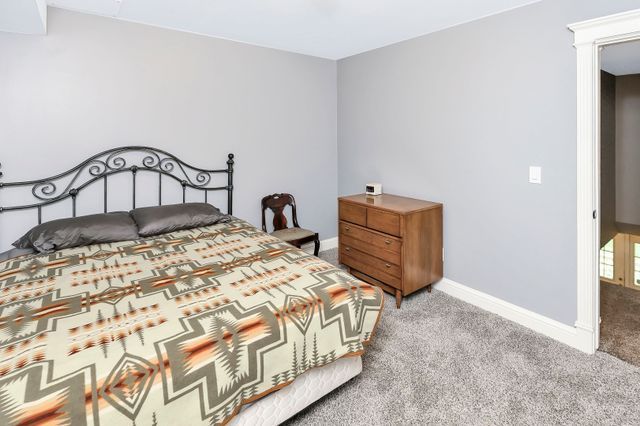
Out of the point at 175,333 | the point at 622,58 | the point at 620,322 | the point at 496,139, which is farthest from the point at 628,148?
the point at 175,333

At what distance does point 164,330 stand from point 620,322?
3.25 metres

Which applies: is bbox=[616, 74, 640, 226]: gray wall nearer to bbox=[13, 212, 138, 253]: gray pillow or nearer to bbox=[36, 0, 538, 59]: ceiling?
bbox=[36, 0, 538, 59]: ceiling

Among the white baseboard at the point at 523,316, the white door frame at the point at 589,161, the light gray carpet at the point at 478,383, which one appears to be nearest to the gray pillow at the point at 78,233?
the light gray carpet at the point at 478,383

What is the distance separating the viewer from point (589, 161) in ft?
7.30

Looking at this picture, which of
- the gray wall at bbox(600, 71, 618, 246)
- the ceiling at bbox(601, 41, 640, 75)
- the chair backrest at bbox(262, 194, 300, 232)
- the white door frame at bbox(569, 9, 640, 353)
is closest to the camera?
the white door frame at bbox(569, 9, 640, 353)

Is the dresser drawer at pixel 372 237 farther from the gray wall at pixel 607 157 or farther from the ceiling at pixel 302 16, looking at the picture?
the gray wall at pixel 607 157

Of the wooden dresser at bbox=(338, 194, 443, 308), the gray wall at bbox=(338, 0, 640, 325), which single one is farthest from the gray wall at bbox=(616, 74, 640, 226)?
the wooden dresser at bbox=(338, 194, 443, 308)

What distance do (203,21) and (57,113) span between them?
1.38 m

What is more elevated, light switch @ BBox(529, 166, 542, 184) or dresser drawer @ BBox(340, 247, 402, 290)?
light switch @ BBox(529, 166, 542, 184)

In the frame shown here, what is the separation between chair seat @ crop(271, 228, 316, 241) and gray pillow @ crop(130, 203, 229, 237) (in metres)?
0.70

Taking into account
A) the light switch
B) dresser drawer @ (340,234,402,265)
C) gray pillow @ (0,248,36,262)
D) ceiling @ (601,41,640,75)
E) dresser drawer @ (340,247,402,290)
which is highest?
ceiling @ (601,41,640,75)

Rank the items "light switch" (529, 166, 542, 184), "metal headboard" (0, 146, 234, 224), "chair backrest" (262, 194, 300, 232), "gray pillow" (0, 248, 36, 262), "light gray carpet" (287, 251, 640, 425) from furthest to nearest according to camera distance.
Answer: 1. "chair backrest" (262, 194, 300, 232)
2. "metal headboard" (0, 146, 234, 224)
3. "light switch" (529, 166, 542, 184)
4. "gray pillow" (0, 248, 36, 262)
5. "light gray carpet" (287, 251, 640, 425)

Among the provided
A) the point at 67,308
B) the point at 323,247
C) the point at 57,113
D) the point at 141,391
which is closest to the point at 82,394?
the point at 141,391

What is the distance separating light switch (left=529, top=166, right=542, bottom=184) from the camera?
98.9 inches
